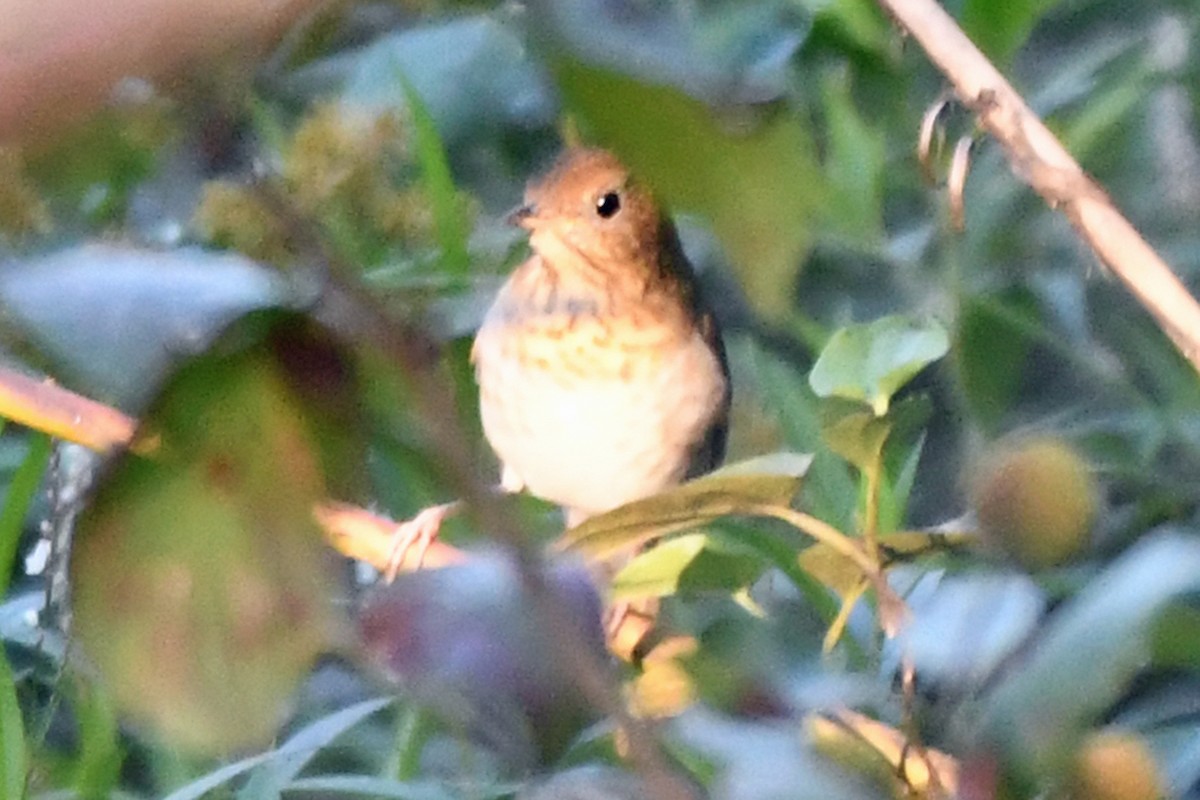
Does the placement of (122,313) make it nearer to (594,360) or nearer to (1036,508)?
(1036,508)

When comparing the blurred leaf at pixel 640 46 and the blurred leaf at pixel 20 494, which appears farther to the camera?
the blurred leaf at pixel 20 494

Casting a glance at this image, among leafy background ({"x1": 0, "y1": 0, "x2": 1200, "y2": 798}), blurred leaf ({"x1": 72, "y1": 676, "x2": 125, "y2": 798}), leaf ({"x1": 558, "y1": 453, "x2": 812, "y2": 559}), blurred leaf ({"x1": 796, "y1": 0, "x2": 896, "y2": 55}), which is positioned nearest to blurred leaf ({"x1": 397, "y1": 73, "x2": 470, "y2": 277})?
leafy background ({"x1": 0, "y1": 0, "x2": 1200, "y2": 798})

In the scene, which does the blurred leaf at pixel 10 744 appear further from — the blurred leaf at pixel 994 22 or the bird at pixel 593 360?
the blurred leaf at pixel 994 22

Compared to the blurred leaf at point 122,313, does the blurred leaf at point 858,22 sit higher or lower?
lower

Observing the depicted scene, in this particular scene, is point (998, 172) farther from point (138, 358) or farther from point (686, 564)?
point (138, 358)

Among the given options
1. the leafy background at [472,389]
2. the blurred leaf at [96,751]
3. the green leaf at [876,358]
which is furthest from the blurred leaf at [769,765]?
the blurred leaf at [96,751]

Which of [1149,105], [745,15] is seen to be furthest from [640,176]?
[1149,105]
